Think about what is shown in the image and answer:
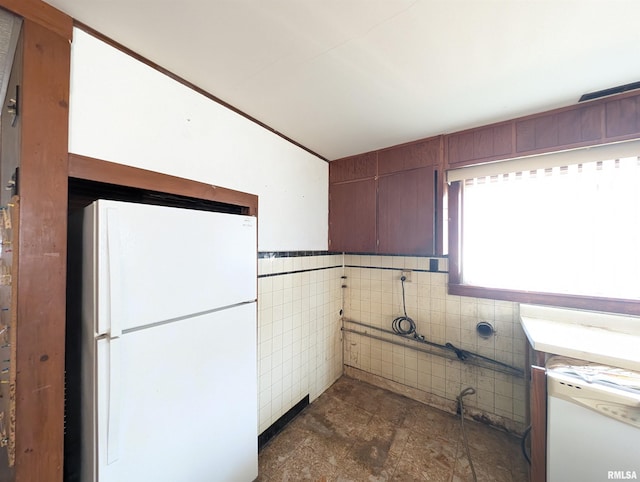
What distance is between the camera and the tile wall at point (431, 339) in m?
1.92

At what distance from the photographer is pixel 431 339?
7.34 ft

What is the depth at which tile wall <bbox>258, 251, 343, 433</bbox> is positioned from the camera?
1.84 metres

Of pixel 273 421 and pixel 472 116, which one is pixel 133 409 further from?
pixel 472 116

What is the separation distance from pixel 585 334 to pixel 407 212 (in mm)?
1376

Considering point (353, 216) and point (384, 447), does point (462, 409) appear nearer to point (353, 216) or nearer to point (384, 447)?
point (384, 447)

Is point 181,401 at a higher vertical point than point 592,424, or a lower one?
higher

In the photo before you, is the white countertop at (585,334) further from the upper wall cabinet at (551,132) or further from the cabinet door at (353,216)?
the cabinet door at (353,216)

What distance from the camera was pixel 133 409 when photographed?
0.92 metres

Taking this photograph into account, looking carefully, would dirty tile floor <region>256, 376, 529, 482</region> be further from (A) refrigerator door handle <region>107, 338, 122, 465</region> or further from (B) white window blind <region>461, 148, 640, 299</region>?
(B) white window blind <region>461, 148, 640, 299</region>

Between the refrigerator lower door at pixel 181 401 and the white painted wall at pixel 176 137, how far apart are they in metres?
0.75

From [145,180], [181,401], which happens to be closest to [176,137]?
[145,180]

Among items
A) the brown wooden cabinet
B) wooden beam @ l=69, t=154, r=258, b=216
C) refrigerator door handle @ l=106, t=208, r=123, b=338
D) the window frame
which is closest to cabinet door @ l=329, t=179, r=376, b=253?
the brown wooden cabinet

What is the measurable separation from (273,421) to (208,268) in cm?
148

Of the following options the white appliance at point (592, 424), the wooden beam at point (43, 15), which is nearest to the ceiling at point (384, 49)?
the wooden beam at point (43, 15)
